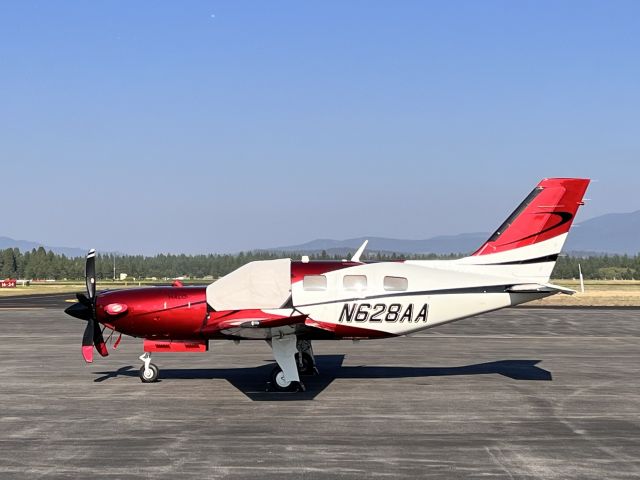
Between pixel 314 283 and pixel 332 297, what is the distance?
0.54 m

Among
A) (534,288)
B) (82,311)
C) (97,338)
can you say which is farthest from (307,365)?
(534,288)

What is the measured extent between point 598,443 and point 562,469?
6.37 feet

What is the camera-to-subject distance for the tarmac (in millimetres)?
10531

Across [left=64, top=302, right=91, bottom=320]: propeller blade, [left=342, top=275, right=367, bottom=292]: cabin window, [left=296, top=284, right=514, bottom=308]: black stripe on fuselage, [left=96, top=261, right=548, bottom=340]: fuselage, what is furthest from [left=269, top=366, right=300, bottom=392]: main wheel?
[left=64, top=302, right=91, bottom=320]: propeller blade

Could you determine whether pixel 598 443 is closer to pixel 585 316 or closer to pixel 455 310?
pixel 455 310

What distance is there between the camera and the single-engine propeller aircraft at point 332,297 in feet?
56.5

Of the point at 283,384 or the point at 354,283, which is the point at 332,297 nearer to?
the point at 354,283

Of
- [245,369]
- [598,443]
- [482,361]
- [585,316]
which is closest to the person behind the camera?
[598,443]

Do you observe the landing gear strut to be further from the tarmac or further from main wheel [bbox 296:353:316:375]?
main wheel [bbox 296:353:316:375]

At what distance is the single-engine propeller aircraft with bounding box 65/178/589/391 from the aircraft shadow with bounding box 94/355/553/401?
119 centimetres

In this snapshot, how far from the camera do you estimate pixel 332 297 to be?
1759cm

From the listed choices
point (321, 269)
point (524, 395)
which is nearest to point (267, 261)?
point (321, 269)

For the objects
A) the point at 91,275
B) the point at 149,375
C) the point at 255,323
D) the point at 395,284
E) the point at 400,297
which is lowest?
the point at 149,375

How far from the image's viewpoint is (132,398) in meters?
16.0
